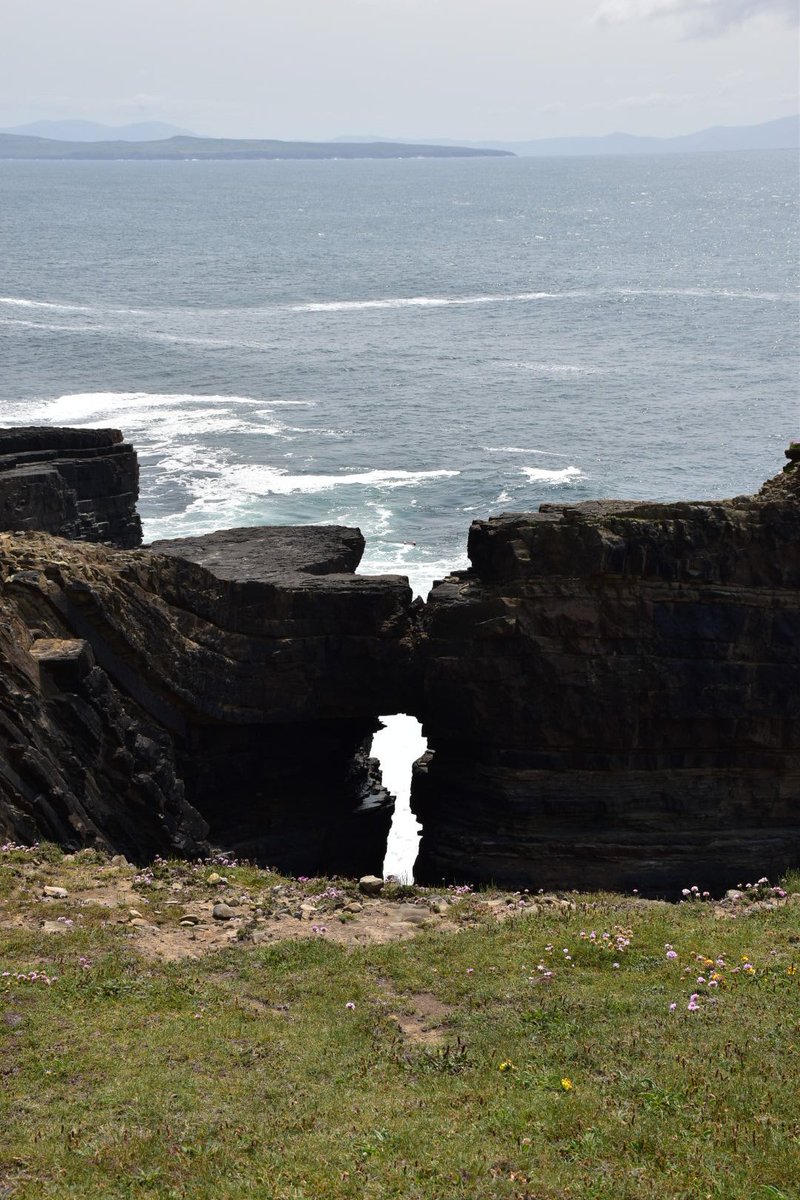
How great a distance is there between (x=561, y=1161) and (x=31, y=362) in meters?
93.3

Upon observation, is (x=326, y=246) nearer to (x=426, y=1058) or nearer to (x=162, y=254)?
(x=162, y=254)

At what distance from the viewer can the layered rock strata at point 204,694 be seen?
25141mm

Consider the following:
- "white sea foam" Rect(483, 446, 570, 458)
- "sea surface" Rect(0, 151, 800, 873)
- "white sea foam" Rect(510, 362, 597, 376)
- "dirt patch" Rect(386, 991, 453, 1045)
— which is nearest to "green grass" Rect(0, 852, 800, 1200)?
"dirt patch" Rect(386, 991, 453, 1045)

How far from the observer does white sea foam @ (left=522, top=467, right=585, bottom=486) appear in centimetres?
7294

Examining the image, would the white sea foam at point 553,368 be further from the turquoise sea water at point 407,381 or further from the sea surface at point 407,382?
the turquoise sea water at point 407,381

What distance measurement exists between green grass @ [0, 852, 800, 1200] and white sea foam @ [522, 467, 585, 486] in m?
52.9

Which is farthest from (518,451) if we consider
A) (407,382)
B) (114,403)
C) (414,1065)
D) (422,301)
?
(414,1065)

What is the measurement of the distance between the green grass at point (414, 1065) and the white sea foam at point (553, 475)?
174 ft

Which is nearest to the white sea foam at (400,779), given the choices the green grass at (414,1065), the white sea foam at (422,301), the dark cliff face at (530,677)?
the dark cliff face at (530,677)

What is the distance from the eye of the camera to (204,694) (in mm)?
28859

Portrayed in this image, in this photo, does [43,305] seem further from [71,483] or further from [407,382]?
[71,483]

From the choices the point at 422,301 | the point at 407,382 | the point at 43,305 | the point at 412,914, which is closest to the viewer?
the point at 412,914

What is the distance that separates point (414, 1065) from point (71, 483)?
27067mm

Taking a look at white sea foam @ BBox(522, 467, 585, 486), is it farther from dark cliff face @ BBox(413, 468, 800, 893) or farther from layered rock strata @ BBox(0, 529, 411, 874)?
dark cliff face @ BBox(413, 468, 800, 893)
